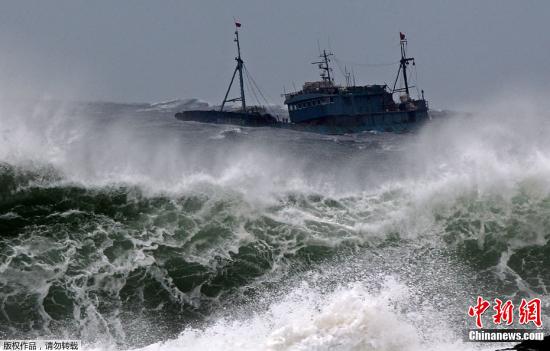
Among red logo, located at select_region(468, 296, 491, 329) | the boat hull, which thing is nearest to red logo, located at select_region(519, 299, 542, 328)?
red logo, located at select_region(468, 296, 491, 329)

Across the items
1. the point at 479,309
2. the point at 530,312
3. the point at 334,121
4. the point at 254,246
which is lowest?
the point at 530,312

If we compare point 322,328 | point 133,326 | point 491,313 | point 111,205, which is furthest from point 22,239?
point 491,313

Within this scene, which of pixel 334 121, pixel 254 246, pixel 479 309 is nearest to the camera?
pixel 479 309

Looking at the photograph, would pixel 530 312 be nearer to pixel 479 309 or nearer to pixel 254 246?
pixel 479 309

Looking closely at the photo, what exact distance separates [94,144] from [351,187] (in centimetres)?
899

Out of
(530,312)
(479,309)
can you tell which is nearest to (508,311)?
(530,312)

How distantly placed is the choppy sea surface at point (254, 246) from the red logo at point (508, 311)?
0.22 m

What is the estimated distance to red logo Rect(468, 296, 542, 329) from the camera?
13.8 meters

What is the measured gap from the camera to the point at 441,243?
1742 centimetres

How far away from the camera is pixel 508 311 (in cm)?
1430

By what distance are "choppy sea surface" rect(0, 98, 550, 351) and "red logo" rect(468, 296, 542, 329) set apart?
225mm

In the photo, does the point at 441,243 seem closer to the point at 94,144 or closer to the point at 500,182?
the point at 500,182

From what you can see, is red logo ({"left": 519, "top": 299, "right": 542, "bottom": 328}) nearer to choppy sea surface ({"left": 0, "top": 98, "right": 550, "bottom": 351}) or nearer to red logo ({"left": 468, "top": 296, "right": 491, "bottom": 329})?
choppy sea surface ({"left": 0, "top": 98, "right": 550, "bottom": 351})

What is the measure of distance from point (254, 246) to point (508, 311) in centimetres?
673
